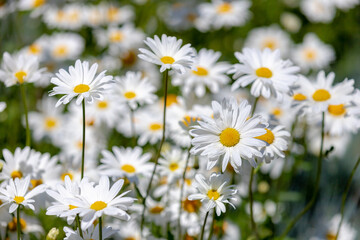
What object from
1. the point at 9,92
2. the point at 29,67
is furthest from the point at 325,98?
the point at 9,92

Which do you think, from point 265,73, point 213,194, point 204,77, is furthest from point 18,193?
point 204,77

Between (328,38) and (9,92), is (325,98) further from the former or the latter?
(328,38)

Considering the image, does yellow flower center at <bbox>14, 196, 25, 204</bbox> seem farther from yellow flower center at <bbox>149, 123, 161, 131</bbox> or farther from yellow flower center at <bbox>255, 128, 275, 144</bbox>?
yellow flower center at <bbox>149, 123, 161, 131</bbox>

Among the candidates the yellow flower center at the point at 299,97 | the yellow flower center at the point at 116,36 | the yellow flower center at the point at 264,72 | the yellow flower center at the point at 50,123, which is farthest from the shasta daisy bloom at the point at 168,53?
the yellow flower center at the point at 116,36

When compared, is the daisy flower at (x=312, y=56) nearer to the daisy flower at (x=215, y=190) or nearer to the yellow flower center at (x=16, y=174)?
the daisy flower at (x=215, y=190)

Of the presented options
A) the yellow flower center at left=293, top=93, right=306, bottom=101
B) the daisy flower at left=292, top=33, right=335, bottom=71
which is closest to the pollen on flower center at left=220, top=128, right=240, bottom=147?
the yellow flower center at left=293, top=93, right=306, bottom=101

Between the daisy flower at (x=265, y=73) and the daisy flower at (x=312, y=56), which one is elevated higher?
the daisy flower at (x=265, y=73)
